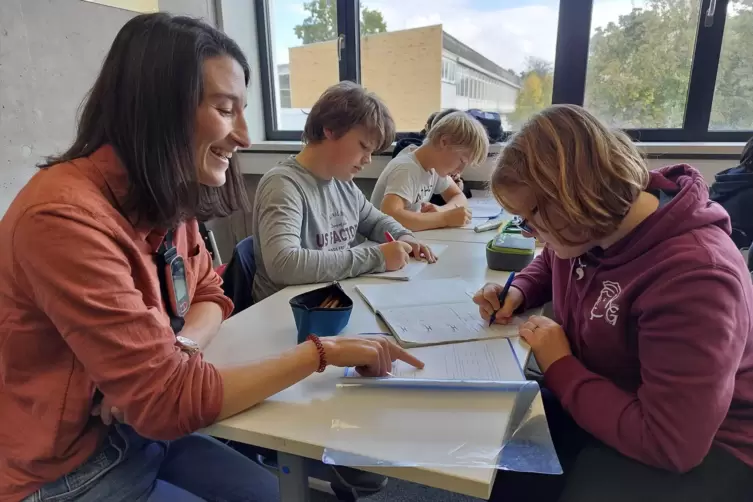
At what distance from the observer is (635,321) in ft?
2.66

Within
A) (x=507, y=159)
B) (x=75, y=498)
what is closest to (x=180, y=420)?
(x=75, y=498)

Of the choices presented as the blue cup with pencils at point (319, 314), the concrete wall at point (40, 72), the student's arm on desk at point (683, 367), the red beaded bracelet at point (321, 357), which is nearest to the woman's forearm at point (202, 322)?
the blue cup with pencils at point (319, 314)

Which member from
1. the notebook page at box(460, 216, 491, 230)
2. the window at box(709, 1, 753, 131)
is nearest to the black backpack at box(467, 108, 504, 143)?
the notebook page at box(460, 216, 491, 230)

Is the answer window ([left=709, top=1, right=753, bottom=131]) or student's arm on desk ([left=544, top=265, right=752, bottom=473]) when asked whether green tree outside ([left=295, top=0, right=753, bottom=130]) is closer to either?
window ([left=709, top=1, right=753, bottom=131])

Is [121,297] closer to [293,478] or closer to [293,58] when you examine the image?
[293,478]

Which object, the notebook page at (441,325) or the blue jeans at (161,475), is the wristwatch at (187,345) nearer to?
the blue jeans at (161,475)

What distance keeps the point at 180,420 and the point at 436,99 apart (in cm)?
257

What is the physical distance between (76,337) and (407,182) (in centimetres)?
158

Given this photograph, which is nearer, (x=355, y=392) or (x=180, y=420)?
(x=180, y=420)

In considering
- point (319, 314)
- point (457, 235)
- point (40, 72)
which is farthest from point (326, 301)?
point (40, 72)

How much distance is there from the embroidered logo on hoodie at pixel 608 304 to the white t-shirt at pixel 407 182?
1261 millimetres

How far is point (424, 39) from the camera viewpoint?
287 centimetres

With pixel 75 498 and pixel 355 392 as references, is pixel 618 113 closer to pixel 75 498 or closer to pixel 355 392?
pixel 355 392

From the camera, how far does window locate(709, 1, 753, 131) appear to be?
2.33 m
